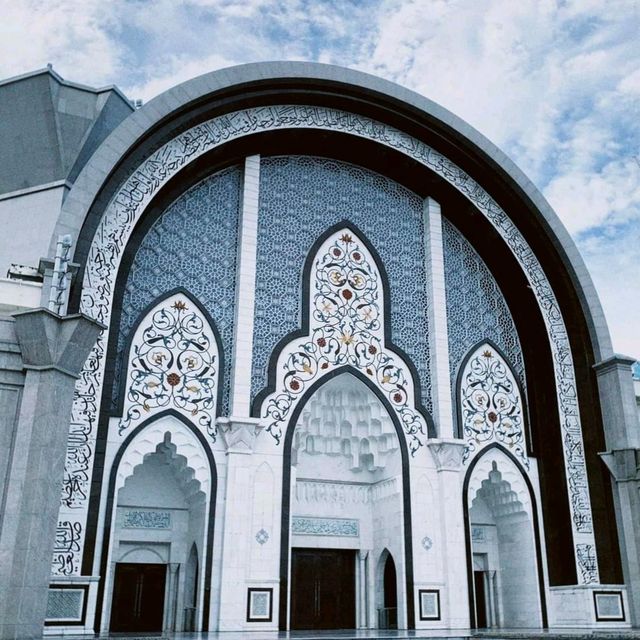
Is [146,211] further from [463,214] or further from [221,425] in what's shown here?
[463,214]

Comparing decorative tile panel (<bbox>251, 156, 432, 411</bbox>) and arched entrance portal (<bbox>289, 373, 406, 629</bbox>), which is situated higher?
decorative tile panel (<bbox>251, 156, 432, 411</bbox>)

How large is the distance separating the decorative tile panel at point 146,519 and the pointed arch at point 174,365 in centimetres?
94

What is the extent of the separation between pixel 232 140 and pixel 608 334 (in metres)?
4.54

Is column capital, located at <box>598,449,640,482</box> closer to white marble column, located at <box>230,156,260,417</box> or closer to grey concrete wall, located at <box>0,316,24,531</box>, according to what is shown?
white marble column, located at <box>230,156,260,417</box>

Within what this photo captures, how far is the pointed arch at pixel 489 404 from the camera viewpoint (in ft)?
27.0

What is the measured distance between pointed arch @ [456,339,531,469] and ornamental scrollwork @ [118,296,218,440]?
2701mm

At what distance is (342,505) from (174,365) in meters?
2.40

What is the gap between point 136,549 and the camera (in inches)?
285

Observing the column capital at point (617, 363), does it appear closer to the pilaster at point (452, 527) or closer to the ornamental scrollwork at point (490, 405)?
the ornamental scrollwork at point (490, 405)

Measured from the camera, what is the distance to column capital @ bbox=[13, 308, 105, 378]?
16.1ft

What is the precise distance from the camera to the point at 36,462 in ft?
15.3

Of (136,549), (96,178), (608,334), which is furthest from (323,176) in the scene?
(136,549)

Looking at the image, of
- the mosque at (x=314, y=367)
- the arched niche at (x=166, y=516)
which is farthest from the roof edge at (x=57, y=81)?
the arched niche at (x=166, y=516)

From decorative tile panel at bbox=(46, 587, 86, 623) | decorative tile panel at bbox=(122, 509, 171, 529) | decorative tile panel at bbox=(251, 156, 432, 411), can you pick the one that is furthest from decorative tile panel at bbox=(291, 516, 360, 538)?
decorative tile panel at bbox=(46, 587, 86, 623)
